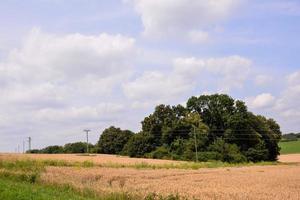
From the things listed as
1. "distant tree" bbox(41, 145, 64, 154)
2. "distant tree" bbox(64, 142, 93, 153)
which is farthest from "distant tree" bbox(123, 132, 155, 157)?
"distant tree" bbox(41, 145, 64, 154)

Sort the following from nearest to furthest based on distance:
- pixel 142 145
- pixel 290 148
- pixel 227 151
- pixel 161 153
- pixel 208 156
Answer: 1. pixel 208 156
2. pixel 227 151
3. pixel 161 153
4. pixel 142 145
5. pixel 290 148

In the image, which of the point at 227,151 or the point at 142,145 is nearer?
the point at 227,151

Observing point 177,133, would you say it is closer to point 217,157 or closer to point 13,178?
point 217,157

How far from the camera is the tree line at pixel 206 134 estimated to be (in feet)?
354

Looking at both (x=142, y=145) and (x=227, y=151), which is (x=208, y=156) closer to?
(x=227, y=151)

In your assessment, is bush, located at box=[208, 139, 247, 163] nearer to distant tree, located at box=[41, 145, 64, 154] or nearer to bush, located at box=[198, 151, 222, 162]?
bush, located at box=[198, 151, 222, 162]

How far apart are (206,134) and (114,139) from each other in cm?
3482

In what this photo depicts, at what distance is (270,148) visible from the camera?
120875 millimetres

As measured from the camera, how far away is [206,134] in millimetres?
112438

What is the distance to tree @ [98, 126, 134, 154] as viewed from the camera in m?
137

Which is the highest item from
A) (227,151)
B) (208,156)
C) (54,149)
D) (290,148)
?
(54,149)

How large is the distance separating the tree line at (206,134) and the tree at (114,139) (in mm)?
9620

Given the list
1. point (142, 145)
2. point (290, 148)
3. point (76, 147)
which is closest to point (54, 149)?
point (76, 147)

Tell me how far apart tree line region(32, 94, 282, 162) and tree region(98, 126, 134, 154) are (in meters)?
9.62
